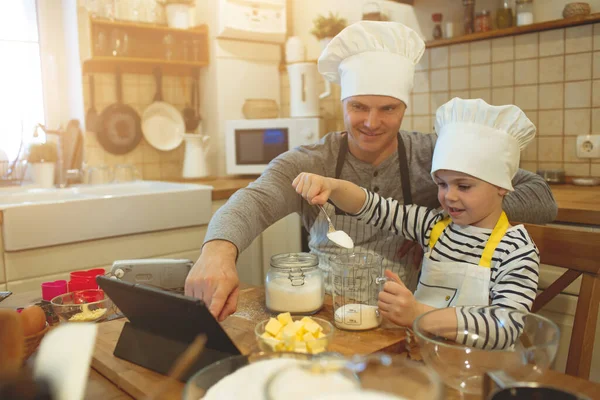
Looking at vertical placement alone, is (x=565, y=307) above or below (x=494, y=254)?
below

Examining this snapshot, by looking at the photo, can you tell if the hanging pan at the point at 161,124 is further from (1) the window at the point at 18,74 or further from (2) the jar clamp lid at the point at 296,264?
(2) the jar clamp lid at the point at 296,264

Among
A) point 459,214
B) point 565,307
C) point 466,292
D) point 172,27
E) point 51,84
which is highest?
point 172,27

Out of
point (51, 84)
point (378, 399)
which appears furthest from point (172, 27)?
point (378, 399)

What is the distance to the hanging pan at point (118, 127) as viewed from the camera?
2740mm

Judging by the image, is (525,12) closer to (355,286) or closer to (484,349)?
(355,286)

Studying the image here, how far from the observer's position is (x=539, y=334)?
69 centimetres

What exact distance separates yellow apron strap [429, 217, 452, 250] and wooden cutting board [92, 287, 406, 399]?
287 millimetres

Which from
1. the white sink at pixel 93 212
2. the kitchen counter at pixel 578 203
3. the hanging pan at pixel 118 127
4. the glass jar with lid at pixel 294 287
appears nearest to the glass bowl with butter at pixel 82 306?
the glass jar with lid at pixel 294 287

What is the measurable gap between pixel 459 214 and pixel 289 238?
1.51m

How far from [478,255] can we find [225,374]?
0.69 m

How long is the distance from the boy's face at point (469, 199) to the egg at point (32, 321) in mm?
778

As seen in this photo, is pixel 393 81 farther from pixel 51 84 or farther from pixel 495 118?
pixel 51 84

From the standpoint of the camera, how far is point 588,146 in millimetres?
2088

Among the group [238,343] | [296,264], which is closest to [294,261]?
[296,264]
